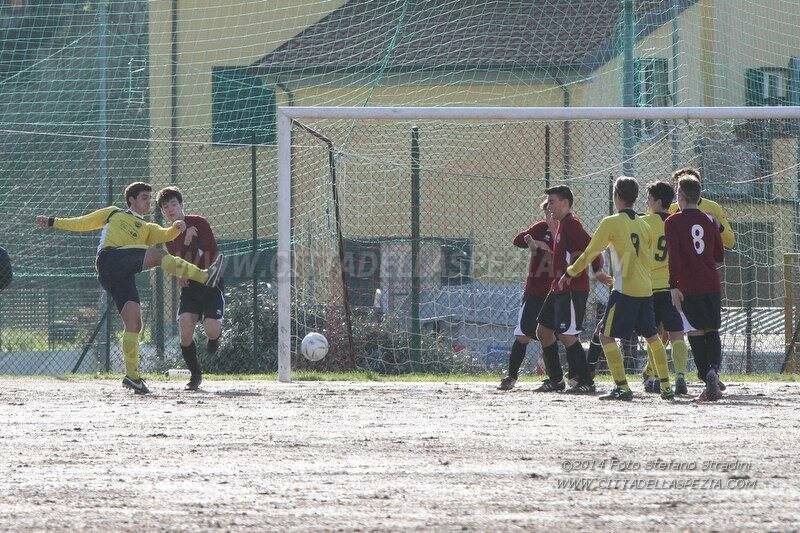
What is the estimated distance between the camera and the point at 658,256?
10281mm

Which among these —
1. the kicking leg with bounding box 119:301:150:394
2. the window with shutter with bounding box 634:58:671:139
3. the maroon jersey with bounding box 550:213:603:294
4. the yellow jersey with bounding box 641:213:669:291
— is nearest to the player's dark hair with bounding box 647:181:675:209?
the yellow jersey with bounding box 641:213:669:291

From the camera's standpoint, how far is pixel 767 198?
46.5ft

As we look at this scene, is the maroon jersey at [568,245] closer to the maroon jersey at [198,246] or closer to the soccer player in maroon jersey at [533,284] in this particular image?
the soccer player in maroon jersey at [533,284]

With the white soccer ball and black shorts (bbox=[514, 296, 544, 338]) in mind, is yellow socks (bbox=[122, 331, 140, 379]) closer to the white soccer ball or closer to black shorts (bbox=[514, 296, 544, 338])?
the white soccer ball

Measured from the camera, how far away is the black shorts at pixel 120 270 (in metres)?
10.5

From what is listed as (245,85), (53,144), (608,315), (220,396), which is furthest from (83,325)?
(608,315)

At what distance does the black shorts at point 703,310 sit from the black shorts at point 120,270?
4459 millimetres

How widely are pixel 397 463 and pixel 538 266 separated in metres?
4.73

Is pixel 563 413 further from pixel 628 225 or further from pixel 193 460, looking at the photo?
pixel 193 460

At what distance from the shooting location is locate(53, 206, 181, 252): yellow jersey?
10.5 meters

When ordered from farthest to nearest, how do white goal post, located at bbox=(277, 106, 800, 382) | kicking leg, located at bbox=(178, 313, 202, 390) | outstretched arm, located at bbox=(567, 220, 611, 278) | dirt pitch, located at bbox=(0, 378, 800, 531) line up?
white goal post, located at bbox=(277, 106, 800, 382), kicking leg, located at bbox=(178, 313, 202, 390), outstretched arm, located at bbox=(567, 220, 611, 278), dirt pitch, located at bbox=(0, 378, 800, 531)

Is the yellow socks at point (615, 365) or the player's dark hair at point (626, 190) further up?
the player's dark hair at point (626, 190)

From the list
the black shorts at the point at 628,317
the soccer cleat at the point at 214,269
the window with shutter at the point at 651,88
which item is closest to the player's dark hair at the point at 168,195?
the soccer cleat at the point at 214,269

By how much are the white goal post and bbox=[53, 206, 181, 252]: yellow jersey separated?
1608 mm
